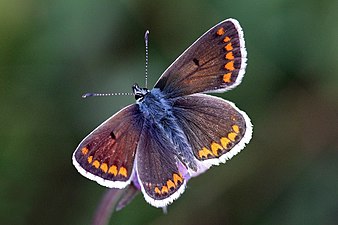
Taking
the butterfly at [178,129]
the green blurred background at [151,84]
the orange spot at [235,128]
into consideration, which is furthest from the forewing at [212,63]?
the green blurred background at [151,84]

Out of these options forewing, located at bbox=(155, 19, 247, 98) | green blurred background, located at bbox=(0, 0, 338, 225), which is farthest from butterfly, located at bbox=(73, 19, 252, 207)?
green blurred background, located at bbox=(0, 0, 338, 225)

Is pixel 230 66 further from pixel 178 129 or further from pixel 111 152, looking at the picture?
pixel 111 152

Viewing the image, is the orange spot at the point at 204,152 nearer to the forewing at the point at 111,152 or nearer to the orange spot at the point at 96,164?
the forewing at the point at 111,152

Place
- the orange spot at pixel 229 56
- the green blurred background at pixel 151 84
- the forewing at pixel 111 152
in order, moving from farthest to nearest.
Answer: the green blurred background at pixel 151 84 < the orange spot at pixel 229 56 < the forewing at pixel 111 152

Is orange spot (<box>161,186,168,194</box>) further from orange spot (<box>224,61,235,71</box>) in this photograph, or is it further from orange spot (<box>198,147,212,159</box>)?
orange spot (<box>224,61,235,71</box>)

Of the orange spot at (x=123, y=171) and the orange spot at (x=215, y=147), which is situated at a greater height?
the orange spot at (x=123, y=171)

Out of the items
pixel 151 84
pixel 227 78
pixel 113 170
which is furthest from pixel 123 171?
pixel 151 84
